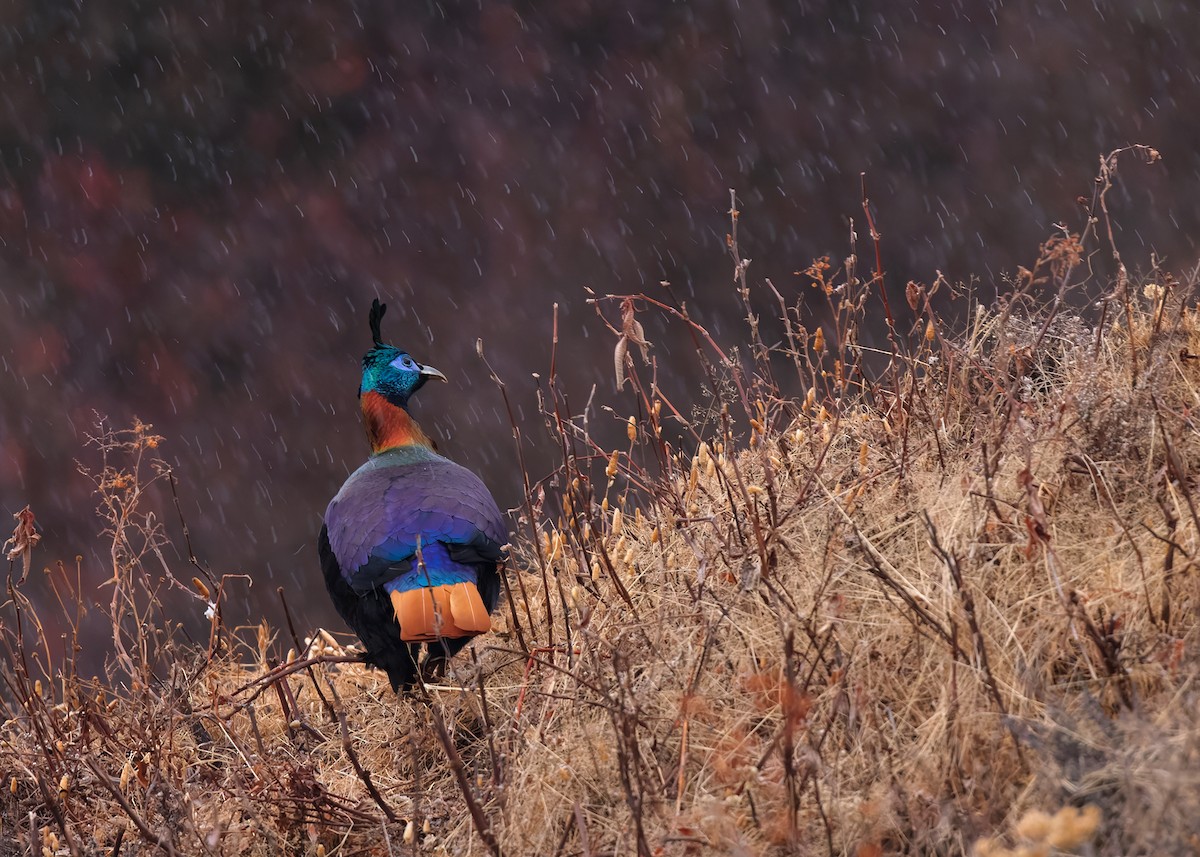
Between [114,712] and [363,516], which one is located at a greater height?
[363,516]

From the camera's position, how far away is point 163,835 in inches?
110

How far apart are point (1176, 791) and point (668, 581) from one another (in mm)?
1871

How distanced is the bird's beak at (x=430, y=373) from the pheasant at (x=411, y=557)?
561 millimetres

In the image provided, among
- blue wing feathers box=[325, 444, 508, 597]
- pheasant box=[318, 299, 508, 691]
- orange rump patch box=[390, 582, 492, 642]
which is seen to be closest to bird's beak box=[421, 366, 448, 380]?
pheasant box=[318, 299, 508, 691]

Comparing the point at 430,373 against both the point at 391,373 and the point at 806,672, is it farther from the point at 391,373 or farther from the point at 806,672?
the point at 806,672

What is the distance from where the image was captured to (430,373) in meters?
4.80

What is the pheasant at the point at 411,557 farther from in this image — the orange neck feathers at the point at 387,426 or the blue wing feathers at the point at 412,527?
the orange neck feathers at the point at 387,426

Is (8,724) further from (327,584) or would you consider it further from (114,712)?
(327,584)

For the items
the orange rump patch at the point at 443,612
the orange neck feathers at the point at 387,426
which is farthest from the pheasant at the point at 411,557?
the orange neck feathers at the point at 387,426

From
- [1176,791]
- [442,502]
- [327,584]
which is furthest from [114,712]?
[1176,791]

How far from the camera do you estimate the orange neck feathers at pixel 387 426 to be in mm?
4547

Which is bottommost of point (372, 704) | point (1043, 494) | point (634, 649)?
point (372, 704)

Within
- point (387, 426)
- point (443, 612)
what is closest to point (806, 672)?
point (443, 612)

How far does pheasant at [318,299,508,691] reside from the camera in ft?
11.5
